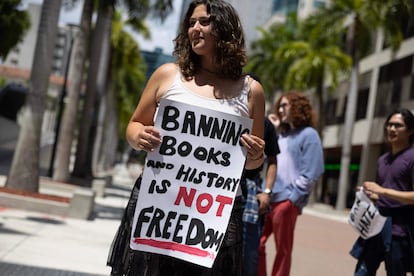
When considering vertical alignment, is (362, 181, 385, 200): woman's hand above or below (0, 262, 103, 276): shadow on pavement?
above

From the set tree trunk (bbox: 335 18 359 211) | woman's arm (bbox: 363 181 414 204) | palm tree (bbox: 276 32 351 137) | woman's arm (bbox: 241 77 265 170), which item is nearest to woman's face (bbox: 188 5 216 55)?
woman's arm (bbox: 241 77 265 170)

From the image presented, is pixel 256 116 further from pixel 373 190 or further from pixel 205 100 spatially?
pixel 373 190

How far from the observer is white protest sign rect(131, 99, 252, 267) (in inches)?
138

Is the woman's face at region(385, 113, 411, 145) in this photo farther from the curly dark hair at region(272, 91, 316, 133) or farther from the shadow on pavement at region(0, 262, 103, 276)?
the shadow on pavement at region(0, 262, 103, 276)

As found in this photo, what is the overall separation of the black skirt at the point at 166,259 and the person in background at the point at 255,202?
8.35ft

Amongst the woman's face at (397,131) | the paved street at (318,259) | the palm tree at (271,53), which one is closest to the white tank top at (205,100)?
the woman's face at (397,131)

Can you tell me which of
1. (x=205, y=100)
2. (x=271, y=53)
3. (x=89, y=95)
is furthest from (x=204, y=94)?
(x=271, y=53)

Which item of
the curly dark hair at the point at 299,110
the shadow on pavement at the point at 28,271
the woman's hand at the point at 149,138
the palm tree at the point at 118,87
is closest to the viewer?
the woman's hand at the point at 149,138

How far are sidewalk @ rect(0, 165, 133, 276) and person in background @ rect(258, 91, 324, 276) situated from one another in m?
2.03

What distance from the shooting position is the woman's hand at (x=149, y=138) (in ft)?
11.5

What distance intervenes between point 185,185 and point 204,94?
1.44ft

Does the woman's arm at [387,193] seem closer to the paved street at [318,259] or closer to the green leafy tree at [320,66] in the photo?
the paved street at [318,259]

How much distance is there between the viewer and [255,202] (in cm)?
630

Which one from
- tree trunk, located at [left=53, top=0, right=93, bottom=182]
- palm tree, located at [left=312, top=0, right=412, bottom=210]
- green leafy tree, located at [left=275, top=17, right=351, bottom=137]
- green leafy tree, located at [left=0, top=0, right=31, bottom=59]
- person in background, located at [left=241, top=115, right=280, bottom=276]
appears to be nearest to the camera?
person in background, located at [left=241, top=115, right=280, bottom=276]
